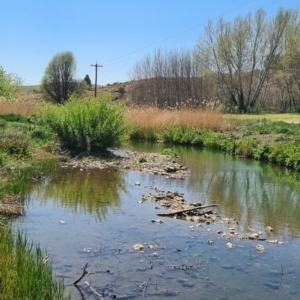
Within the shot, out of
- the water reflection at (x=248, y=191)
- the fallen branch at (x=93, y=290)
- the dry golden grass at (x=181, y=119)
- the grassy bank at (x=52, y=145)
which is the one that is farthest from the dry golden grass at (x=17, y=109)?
the fallen branch at (x=93, y=290)

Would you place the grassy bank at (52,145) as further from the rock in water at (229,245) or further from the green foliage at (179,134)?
the rock in water at (229,245)

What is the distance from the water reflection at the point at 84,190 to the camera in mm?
10680

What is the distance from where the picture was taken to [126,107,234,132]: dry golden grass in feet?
102

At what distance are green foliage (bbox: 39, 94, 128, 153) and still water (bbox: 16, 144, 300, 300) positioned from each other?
4.67 m

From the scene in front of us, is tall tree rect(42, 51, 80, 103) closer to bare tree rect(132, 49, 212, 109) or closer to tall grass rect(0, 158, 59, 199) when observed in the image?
bare tree rect(132, 49, 212, 109)

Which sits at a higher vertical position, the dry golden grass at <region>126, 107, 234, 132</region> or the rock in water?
the dry golden grass at <region>126, 107, 234, 132</region>

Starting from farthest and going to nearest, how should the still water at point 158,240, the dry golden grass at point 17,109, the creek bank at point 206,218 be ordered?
the dry golden grass at point 17,109 < the creek bank at point 206,218 < the still water at point 158,240

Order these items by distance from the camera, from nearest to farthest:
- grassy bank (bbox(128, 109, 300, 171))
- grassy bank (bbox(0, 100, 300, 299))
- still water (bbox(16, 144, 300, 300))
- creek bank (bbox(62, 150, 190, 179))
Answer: grassy bank (bbox(0, 100, 300, 299)) → still water (bbox(16, 144, 300, 300)) → creek bank (bbox(62, 150, 190, 179)) → grassy bank (bbox(128, 109, 300, 171))

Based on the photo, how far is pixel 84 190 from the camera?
490 inches

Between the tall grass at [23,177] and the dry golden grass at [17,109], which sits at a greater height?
the dry golden grass at [17,109]

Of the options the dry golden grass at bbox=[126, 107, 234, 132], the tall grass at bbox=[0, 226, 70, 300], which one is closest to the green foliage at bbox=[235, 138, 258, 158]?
the dry golden grass at bbox=[126, 107, 234, 132]

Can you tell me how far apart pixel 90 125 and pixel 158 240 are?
453 inches

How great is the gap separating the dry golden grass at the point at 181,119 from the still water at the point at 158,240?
1684 cm

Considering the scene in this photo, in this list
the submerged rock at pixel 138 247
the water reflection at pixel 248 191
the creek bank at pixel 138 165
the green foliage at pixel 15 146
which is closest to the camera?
the submerged rock at pixel 138 247
